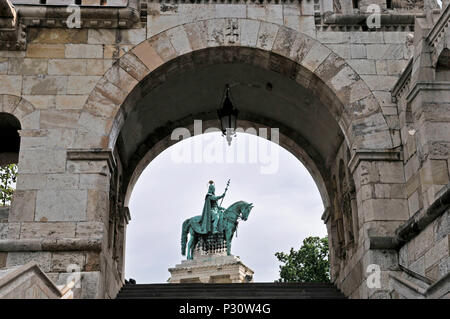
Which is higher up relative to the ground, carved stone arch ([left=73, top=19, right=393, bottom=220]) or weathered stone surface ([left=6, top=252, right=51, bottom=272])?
carved stone arch ([left=73, top=19, right=393, bottom=220])

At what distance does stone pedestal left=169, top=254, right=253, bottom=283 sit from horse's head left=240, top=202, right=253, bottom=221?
46.5 inches

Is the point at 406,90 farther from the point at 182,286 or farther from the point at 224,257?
the point at 224,257

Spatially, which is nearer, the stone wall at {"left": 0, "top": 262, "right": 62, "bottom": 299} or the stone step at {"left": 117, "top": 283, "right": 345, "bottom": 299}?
the stone wall at {"left": 0, "top": 262, "right": 62, "bottom": 299}

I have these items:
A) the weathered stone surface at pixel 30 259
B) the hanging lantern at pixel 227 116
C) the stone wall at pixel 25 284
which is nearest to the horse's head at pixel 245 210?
the hanging lantern at pixel 227 116

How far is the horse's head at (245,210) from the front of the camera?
693 inches

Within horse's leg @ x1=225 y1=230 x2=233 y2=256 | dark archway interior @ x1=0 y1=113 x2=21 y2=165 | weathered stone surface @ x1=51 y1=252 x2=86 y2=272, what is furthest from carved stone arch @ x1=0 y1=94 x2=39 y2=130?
horse's leg @ x1=225 y1=230 x2=233 y2=256

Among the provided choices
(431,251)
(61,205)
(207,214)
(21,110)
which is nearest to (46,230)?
(61,205)

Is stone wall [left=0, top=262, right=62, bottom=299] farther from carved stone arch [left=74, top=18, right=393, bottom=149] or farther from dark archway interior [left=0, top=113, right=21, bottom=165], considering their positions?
dark archway interior [left=0, top=113, right=21, bottom=165]

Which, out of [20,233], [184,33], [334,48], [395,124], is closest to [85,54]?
[184,33]

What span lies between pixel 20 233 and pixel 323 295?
4.66 m

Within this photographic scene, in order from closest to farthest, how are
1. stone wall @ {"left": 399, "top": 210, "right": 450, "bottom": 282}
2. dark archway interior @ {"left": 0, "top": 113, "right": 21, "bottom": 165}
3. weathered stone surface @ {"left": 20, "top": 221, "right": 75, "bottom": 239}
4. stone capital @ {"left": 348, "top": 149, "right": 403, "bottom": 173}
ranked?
stone wall @ {"left": 399, "top": 210, "right": 450, "bottom": 282}, weathered stone surface @ {"left": 20, "top": 221, "right": 75, "bottom": 239}, stone capital @ {"left": 348, "top": 149, "right": 403, "bottom": 173}, dark archway interior @ {"left": 0, "top": 113, "right": 21, "bottom": 165}

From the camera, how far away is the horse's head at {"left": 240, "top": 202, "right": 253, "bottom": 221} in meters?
17.6

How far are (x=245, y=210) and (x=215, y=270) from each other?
178cm

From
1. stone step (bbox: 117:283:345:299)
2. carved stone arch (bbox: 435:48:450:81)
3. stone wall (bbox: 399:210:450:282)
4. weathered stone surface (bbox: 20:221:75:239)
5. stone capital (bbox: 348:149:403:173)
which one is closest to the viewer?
stone wall (bbox: 399:210:450:282)
